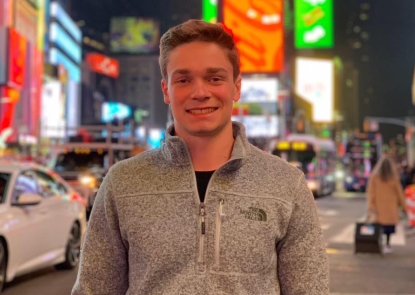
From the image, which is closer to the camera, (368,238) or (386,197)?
(368,238)

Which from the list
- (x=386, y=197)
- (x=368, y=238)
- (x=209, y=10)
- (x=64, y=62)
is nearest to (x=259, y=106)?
(x=209, y=10)

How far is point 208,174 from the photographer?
8.66ft

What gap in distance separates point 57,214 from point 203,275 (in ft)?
28.8

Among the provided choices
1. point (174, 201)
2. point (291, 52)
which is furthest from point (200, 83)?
point (291, 52)

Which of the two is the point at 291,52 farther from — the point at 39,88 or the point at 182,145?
the point at 182,145

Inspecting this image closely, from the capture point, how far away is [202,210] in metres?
2.50

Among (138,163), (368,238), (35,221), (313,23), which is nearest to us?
(138,163)

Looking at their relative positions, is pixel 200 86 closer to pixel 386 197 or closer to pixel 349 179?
pixel 386 197

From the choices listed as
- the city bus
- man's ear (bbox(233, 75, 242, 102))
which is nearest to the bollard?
the city bus

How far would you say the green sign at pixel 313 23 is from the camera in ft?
265

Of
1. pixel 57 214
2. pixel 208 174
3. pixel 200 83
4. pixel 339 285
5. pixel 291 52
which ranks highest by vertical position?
pixel 291 52

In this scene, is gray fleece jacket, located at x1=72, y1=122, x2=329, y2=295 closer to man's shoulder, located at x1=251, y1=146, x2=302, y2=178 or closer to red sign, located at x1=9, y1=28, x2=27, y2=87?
man's shoulder, located at x1=251, y1=146, x2=302, y2=178

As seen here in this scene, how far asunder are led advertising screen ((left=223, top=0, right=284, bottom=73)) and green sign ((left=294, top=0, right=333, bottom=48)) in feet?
81.3

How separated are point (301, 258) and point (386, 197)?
41.1 feet
